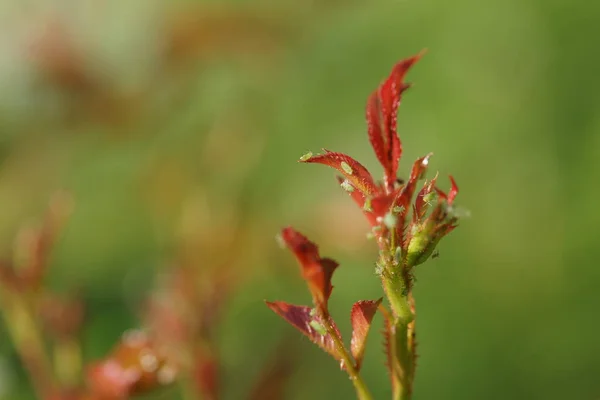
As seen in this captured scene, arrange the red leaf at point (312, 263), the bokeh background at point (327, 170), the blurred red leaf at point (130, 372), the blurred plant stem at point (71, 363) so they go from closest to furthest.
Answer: the red leaf at point (312, 263) < the blurred red leaf at point (130, 372) < the blurred plant stem at point (71, 363) < the bokeh background at point (327, 170)

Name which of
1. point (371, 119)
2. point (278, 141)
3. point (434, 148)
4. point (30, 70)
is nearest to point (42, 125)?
point (30, 70)

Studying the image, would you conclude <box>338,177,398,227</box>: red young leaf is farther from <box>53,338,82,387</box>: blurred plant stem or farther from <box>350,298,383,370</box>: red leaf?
<box>53,338,82,387</box>: blurred plant stem

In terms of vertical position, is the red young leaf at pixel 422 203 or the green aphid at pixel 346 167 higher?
the green aphid at pixel 346 167

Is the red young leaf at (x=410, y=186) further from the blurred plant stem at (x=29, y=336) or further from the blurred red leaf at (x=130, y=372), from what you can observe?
the blurred plant stem at (x=29, y=336)

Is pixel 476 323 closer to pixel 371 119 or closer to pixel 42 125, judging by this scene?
pixel 371 119

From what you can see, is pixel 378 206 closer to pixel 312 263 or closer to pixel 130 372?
pixel 312 263

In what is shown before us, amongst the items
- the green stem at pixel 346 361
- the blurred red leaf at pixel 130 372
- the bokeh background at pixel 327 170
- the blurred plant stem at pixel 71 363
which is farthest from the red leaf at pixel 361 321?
the bokeh background at pixel 327 170
